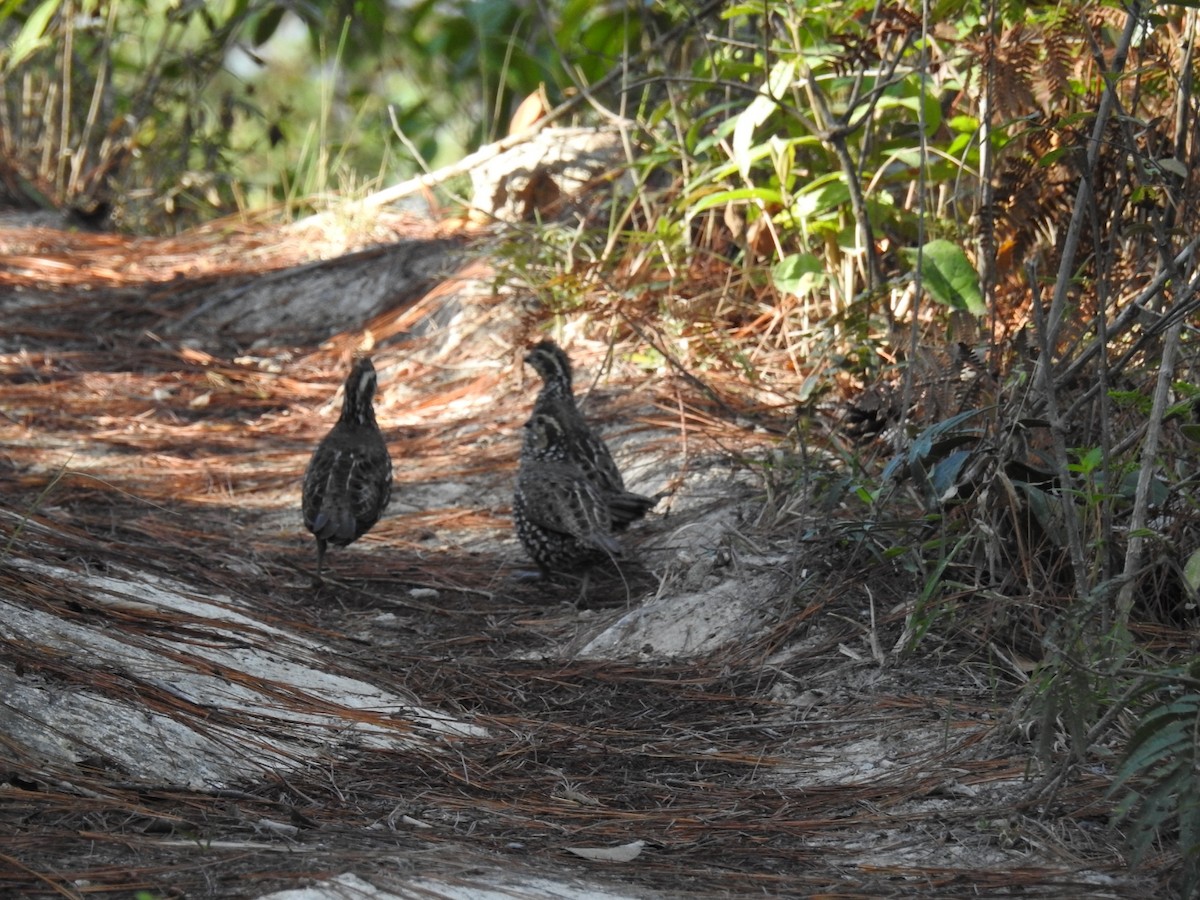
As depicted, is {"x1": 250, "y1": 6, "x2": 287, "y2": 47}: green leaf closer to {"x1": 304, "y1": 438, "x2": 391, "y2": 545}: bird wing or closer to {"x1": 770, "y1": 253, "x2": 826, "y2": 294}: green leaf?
{"x1": 770, "y1": 253, "x2": 826, "y2": 294}: green leaf

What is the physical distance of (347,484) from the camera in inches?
238

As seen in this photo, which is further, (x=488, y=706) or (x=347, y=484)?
(x=347, y=484)

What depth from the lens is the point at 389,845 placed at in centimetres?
301

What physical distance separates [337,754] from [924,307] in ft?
13.8

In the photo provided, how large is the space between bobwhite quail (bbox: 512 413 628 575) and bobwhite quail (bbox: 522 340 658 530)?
0.05 m

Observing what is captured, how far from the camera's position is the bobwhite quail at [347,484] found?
5909mm

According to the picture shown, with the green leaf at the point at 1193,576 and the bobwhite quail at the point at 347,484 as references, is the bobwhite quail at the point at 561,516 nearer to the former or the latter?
the bobwhite quail at the point at 347,484

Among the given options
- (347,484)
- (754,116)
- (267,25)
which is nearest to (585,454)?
(347,484)

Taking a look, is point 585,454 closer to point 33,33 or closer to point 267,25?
point 33,33

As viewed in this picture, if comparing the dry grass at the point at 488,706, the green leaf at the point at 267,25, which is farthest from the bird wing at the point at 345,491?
the green leaf at the point at 267,25

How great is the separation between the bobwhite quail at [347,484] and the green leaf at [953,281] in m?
2.67

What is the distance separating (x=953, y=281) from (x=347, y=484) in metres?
2.86

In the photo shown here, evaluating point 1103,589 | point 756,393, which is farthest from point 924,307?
point 1103,589

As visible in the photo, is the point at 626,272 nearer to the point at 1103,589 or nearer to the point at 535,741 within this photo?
the point at 535,741
